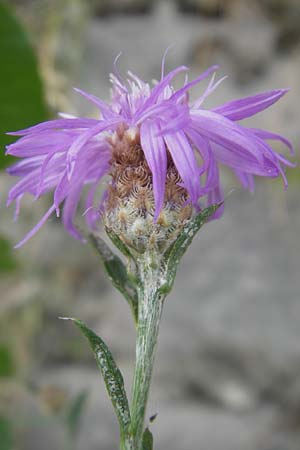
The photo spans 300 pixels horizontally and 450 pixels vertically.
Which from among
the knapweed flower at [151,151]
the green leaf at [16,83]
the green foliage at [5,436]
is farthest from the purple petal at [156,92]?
the green foliage at [5,436]

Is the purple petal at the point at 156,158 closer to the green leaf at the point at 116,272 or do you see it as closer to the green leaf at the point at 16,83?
the green leaf at the point at 116,272

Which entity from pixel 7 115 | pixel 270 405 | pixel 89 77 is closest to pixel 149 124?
pixel 7 115

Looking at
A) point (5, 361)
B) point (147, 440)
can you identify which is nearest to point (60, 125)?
point (147, 440)

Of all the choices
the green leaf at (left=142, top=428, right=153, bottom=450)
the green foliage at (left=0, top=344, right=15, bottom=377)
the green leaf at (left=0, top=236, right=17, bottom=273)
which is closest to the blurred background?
the green foliage at (left=0, top=344, right=15, bottom=377)

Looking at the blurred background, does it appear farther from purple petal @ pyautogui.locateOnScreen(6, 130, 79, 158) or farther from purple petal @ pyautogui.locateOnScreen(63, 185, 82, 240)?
purple petal @ pyautogui.locateOnScreen(6, 130, 79, 158)

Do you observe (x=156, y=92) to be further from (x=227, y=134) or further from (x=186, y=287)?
(x=186, y=287)

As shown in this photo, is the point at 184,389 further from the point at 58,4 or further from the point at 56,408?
the point at 58,4
